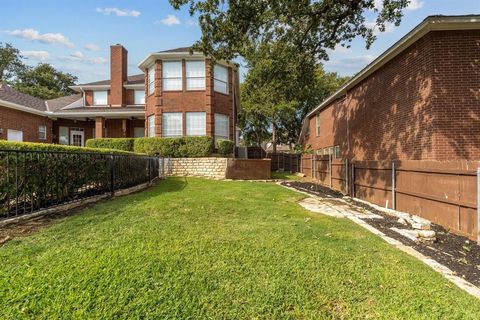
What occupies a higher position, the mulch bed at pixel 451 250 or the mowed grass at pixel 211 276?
the mowed grass at pixel 211 276

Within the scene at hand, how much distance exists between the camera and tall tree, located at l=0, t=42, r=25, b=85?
41781mm

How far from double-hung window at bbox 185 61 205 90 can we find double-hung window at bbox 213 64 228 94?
86cm

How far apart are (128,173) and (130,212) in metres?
3.86

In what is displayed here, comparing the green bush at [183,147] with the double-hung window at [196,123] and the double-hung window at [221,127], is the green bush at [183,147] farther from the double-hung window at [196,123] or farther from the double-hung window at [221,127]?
the double-hung window at [221,127]

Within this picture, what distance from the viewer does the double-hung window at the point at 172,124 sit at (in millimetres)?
17797

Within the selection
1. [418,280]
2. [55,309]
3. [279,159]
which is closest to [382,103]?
[418,280]

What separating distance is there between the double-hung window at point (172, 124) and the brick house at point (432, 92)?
1097 cm

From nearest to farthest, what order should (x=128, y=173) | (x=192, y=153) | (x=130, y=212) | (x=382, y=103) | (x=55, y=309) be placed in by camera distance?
(x=55, y=309)
(x=130, y=212)
(x=128, y=173)
(x=382, y=103)
(x=192, y=153)

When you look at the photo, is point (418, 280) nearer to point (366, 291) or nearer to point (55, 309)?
point (366, 291)

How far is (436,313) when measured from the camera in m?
2.89

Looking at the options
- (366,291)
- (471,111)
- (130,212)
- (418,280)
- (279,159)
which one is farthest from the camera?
(279,159)

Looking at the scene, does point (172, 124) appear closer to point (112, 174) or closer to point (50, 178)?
point (112, 174)

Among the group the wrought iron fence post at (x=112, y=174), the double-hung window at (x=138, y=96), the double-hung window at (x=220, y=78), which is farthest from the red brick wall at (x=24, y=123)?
the wrought iron fence post at (x=112, y=174)

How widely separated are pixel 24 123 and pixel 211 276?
22.2 meters
